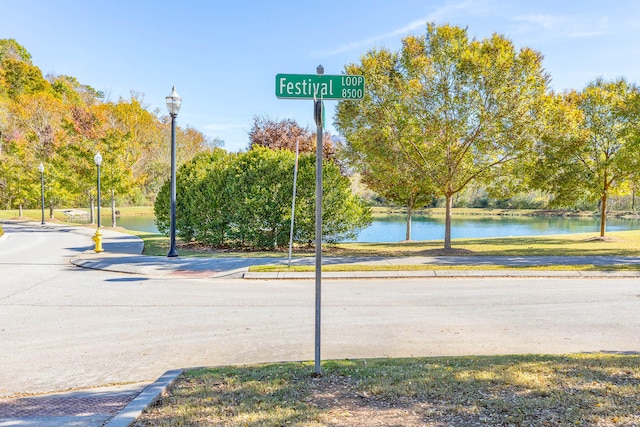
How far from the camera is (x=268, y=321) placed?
765 cm

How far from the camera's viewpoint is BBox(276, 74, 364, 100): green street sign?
15.0 feet

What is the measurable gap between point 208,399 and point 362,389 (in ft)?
4.74

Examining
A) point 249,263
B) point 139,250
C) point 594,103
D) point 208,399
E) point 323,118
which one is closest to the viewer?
point 208,399

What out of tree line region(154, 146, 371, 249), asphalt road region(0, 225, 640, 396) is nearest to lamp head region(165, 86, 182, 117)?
tree line region(154, 146, 371, 249)

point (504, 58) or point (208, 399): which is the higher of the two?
point (504, 58)

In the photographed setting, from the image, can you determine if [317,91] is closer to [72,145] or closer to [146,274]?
[146,274]

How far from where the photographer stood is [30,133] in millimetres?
39438

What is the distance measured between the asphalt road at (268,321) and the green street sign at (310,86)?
3380mm

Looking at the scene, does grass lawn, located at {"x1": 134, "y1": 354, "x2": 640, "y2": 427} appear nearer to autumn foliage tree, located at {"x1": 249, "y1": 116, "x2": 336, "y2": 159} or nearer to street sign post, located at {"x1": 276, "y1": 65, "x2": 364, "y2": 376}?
street sign post, located at {"x1": 276, "y1": 65, "x2": 364, "y2": 376}

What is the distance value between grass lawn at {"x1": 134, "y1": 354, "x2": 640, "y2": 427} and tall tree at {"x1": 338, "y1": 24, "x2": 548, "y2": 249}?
12.6m

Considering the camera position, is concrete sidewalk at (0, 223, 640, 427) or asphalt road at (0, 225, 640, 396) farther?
asphalt road at (0, 225, 640, 396)

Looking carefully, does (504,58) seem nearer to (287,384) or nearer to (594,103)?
(594,103)

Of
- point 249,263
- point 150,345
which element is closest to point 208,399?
point 150,345

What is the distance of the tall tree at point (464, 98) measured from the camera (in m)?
16.1
